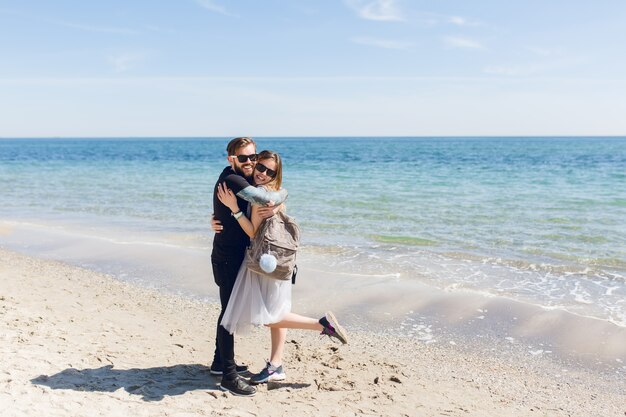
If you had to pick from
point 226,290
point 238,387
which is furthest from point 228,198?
point 238,387

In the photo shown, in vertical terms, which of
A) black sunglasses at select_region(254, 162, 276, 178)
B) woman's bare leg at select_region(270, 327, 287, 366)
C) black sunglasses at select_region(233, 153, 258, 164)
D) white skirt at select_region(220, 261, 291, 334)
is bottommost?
woman's bare leg at select_region(270, 327, 287, 366)

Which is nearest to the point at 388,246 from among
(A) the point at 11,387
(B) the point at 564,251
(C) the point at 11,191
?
(B) the point at 564,251

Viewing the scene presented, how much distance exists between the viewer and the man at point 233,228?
13.8 feet

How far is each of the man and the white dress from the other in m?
0.11

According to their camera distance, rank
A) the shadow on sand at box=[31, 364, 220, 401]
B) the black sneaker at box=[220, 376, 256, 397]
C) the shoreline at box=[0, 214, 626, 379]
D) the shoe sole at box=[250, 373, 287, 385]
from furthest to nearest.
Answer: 1. the shoreline at box=[0, 214, 626, 379]
2. the shoe sole at box=[250, 373, 287, 385]
3. the black sneaker at box=[220, 376, 256, 397]
4. the shadow on sand at box=[31, 364, 220, 401]

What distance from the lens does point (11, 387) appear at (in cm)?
415

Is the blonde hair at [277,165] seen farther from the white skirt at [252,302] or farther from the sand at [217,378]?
the sand at [217,378]

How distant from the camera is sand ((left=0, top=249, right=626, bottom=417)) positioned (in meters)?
4.26

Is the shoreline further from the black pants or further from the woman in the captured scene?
the black pants

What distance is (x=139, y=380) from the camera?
4.64m

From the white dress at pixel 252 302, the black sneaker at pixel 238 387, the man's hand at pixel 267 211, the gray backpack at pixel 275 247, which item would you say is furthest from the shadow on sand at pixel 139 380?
the man's hand at pixel 267 211

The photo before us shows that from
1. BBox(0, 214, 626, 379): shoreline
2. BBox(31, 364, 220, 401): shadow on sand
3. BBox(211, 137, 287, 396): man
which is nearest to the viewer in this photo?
BBox(211, 137, 287, 396): man

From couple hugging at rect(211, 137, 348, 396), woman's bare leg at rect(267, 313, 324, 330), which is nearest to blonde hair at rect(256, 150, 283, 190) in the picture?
couple hugging at rect(211, 137, 348, 396)

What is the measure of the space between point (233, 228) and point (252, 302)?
0.62m
